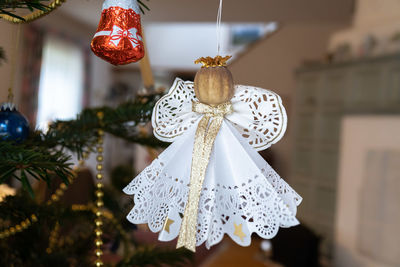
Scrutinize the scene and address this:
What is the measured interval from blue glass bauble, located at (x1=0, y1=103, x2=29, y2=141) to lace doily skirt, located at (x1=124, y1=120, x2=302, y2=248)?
0.20 m

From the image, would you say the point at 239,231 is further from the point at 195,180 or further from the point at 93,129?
the point at 93,129

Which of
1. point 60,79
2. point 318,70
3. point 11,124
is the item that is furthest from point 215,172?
point 60,79

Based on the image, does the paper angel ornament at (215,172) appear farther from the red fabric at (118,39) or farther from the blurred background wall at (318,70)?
the blurred background wall at (318,70)

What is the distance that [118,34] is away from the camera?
42cm

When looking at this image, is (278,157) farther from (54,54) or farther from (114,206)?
(114,206)

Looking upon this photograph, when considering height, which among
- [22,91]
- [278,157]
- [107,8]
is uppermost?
[22,91]

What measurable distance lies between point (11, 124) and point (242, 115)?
318 millimetres

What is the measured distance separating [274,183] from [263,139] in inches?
2.0

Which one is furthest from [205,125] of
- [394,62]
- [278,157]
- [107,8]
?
[278,157]

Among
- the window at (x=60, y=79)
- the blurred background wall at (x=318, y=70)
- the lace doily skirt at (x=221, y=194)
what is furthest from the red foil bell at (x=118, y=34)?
the window at (x=60, y=79)

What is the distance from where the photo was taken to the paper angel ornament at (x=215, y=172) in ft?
1.27

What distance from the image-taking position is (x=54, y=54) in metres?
4.51

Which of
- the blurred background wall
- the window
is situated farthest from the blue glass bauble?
the window

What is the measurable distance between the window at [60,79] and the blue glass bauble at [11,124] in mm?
3780
